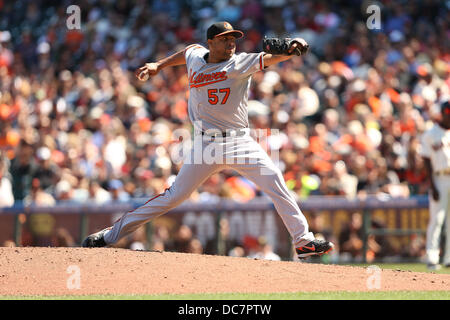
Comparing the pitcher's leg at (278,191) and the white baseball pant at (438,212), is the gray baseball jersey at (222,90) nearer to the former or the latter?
the pitcher's leg at (278,191)

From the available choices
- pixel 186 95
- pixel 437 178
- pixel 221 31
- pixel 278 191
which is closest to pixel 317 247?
pixel 278 191

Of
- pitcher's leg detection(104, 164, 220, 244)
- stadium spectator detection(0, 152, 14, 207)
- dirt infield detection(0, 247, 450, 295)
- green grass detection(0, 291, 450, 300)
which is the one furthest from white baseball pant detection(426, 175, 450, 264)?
stadium spectator detection(0, 152, 14, 207)

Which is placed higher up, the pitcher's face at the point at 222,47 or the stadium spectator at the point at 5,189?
the pitcher's face at the point at 222,47

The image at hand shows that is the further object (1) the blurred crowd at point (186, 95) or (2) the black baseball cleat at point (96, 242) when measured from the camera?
(1) the blurred crowd at point (186, 95)

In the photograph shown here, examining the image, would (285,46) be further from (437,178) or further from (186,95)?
(186,95)

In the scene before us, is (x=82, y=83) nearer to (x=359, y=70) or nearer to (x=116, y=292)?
(x=359, y=70)

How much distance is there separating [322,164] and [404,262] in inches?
76.6

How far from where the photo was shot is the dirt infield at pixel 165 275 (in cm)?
652

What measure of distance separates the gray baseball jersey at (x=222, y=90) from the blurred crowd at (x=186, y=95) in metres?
4.08

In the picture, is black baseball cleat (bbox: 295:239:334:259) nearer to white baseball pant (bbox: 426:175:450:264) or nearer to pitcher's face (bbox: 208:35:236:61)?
pitcher's face (bbox: 208:35:236:61)

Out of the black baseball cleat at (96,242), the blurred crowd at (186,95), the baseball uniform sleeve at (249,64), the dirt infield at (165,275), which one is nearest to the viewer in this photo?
the dirt infield at (165,275)

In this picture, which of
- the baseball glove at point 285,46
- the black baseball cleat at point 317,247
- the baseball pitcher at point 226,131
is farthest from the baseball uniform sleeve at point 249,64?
the black baseball cleat at point 317,247

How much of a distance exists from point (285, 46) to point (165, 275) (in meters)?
2.16

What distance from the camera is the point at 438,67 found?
14.9m
